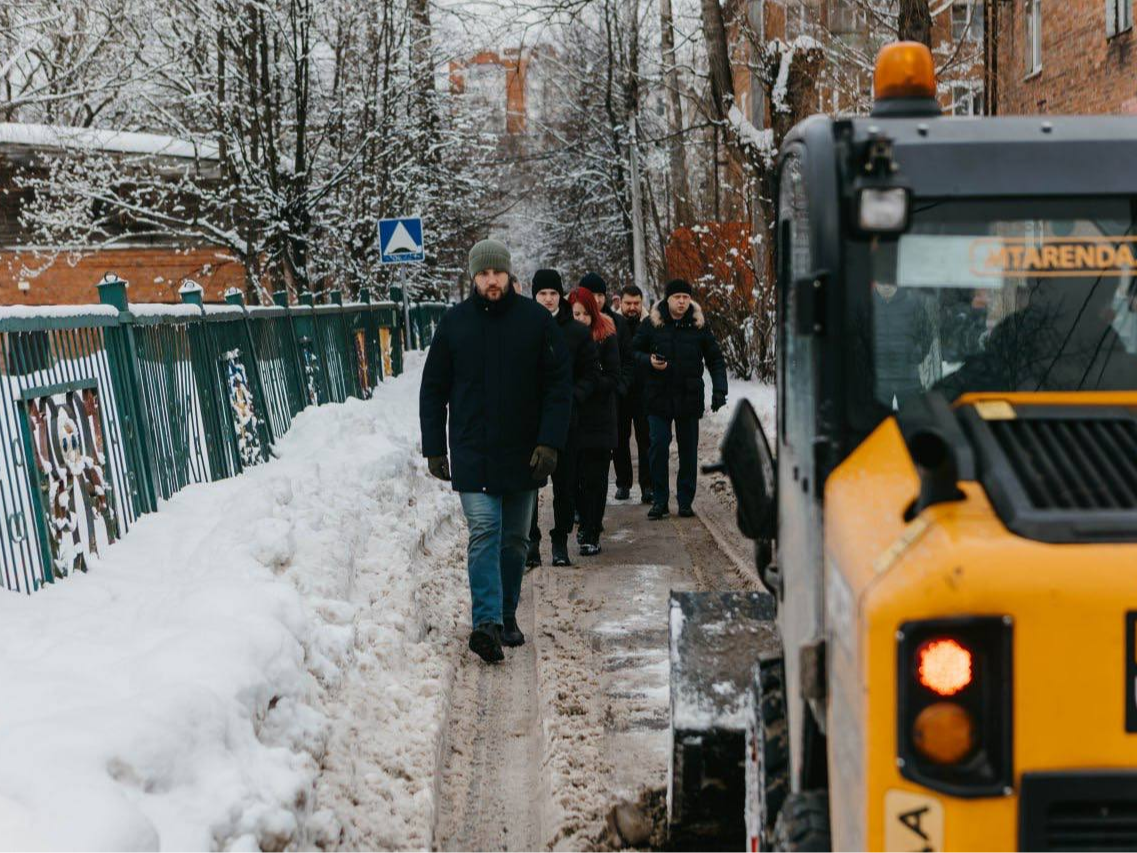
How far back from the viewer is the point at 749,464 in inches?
126

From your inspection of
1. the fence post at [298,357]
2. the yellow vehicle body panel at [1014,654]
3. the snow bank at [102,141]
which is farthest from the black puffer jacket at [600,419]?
Result: the snow bank at [102,141]

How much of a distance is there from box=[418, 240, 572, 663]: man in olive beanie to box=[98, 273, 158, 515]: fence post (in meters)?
2.01

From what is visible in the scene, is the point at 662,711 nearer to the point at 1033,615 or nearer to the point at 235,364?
the point at 1033,615

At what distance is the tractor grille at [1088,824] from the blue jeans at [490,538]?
4.87 metres

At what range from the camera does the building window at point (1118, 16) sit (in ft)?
60.1

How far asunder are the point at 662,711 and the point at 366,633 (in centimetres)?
160

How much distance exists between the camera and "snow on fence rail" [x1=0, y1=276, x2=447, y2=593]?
19.7ft

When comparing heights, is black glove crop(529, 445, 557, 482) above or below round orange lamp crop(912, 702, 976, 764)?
below

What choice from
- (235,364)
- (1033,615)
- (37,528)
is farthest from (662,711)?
(235,364)

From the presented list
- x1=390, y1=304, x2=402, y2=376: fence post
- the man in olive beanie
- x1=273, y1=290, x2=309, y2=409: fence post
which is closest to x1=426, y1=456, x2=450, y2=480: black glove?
the man in olive beanie

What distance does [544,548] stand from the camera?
10.2 metres

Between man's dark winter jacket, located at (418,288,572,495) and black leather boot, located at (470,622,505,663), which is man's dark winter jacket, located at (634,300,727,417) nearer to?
man's dark winter jacket, located at (418,288,572,495)

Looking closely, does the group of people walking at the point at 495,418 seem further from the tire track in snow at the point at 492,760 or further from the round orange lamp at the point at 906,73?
the round orange lamp at the point at 906,73

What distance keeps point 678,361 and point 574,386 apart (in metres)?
1.94
